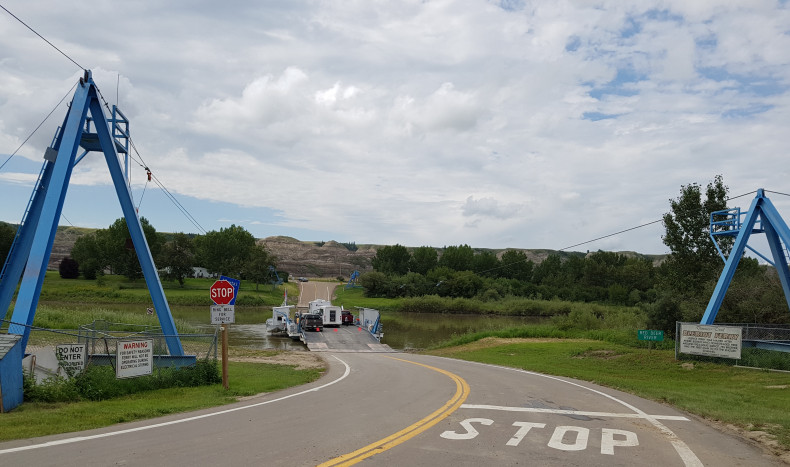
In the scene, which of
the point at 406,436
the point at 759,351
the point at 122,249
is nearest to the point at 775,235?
the point at 759,351

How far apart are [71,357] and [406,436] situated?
9064 millimetres

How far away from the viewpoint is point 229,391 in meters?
14.1

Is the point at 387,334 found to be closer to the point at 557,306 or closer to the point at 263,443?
the point at 557,306

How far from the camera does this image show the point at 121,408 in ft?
36.6

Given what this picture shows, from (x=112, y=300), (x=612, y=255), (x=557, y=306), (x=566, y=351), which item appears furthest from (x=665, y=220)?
(x=612, y=255)

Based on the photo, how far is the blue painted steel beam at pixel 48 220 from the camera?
13818mm

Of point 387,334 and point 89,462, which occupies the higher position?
point 89,462

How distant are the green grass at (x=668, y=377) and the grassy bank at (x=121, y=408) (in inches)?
430

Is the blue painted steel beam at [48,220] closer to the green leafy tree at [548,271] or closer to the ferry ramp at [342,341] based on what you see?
the ferry ramp at [342,341]

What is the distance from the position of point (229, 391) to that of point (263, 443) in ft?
21.5

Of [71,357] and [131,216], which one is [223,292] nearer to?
[71,357]

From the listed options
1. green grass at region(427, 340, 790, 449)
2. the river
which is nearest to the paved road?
green grass at region(427, 340, 790, 449)

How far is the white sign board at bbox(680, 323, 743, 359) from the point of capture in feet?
78.3

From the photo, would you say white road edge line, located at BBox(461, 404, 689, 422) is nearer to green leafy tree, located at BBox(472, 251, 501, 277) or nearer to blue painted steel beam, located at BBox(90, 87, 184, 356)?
blue painted steel beam, located at BBox(90, 87, 184, 356)
